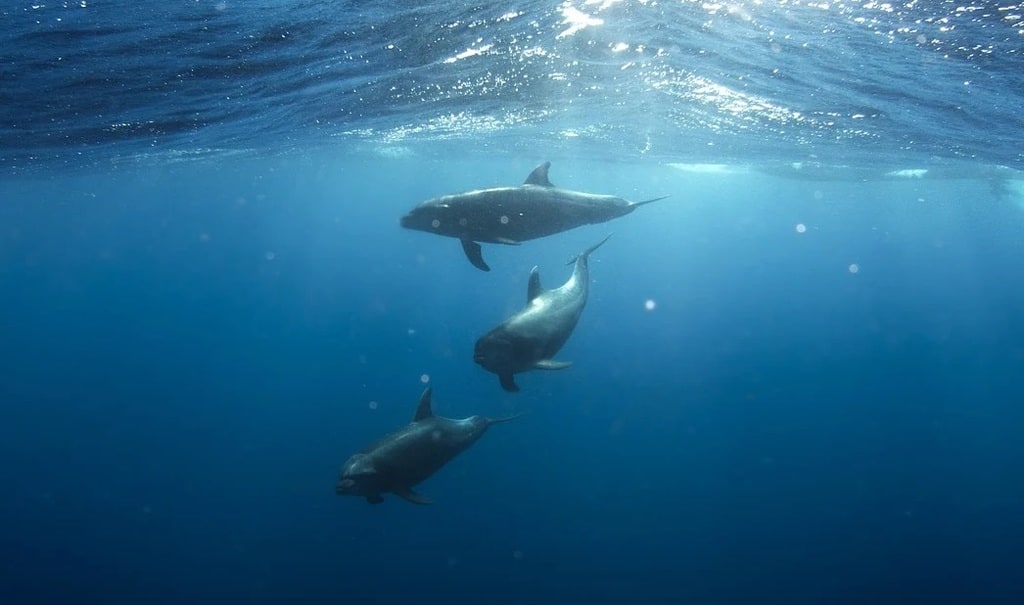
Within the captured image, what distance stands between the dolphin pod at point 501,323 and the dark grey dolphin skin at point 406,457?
0.01m

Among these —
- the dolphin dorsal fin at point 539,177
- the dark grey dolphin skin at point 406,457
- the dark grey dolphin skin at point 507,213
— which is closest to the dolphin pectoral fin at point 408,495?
the dark grey dolphin skin at point 406,457

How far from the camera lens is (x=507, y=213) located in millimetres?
7352

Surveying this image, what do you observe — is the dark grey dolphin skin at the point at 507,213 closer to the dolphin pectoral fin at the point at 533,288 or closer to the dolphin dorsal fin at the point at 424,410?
the dolphin pectoral fin at the point at 533,288

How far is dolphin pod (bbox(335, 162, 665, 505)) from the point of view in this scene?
7.14m

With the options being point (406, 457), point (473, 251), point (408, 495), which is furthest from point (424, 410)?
point (473, 251)

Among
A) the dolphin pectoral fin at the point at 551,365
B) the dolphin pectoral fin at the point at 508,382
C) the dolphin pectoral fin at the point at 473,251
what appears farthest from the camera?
the dolphin pectoral fin at the point at 473,251

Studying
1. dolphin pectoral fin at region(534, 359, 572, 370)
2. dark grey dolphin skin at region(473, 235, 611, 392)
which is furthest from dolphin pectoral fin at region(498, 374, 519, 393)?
dolphin pectoral fin at region(534, 359, 572, 370)

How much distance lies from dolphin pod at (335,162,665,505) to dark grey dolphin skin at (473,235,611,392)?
12 mm

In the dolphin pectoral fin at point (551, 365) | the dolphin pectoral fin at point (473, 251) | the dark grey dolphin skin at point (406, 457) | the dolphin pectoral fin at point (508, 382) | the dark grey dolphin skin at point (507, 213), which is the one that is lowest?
the dark grey dolphin skin at point (406, 457)

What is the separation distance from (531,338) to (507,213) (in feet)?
4.90

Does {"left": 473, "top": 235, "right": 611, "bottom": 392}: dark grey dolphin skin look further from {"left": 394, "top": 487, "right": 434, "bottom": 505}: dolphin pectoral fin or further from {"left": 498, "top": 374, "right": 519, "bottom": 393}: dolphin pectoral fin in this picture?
{"left": 394, "top": 487, "right": 434, "bottom": 505}: dolphin pectoral fin

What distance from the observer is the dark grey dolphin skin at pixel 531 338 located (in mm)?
7027

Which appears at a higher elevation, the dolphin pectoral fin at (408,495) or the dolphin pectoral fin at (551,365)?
the dolphin pectoral fin at (551,365)

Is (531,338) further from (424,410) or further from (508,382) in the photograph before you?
(424,410)
